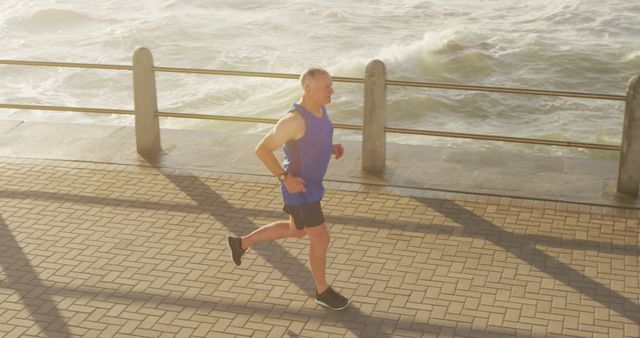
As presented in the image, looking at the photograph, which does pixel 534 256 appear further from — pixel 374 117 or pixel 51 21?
pixel 51 21

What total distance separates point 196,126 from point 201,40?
9.73 m

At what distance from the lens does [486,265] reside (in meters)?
8.59

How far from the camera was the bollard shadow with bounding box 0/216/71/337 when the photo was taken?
761 centimetres

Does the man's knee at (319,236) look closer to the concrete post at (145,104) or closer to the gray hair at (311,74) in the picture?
the gray hair at (311,74)

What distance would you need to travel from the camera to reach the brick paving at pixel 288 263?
25.0ft

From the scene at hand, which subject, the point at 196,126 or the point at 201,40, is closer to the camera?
the point at 196,126

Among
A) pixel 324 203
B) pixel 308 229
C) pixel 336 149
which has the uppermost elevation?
pixel 336 149

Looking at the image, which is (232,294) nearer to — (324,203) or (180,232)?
(180,232)

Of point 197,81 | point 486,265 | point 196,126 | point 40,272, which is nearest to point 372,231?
point 486,265

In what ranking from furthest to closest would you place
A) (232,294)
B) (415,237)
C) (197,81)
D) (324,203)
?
1. (197,81)
2. (324,203)
3. (415,237)
4. (232,294)

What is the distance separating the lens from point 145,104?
11234 mm

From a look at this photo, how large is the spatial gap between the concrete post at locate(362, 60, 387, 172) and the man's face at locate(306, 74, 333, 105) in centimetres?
306

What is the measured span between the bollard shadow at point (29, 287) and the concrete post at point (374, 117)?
145 inches

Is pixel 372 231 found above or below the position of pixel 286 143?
below
